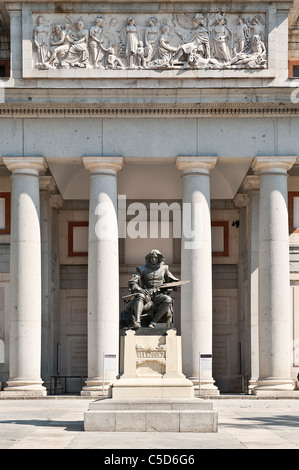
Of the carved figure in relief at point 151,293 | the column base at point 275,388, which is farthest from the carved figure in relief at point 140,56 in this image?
the carved figure in relief at point 151,293

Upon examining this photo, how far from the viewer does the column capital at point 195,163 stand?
51531mm

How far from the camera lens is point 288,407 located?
4372 cm

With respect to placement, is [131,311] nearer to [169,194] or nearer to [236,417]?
[236,417]

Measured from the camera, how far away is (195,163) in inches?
2031

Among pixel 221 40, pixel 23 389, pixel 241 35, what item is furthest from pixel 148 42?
pixel 23 389

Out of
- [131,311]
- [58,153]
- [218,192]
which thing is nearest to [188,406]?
[131,311]

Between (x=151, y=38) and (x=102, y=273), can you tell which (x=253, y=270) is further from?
(x=151, y=38)

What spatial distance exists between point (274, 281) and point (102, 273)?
8.90 m

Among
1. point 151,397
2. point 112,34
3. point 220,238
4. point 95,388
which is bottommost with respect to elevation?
point 95,388

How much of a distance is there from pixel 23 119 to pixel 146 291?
65.9ft

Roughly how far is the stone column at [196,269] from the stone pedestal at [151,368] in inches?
700

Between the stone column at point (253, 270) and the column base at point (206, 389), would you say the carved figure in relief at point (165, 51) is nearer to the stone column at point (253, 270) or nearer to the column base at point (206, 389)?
the stone column at point (253, 270)

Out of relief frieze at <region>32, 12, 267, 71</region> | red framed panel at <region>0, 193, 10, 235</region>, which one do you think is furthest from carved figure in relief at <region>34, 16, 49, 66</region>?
red framed panel at <region>0, 193, 10, 235</region>
